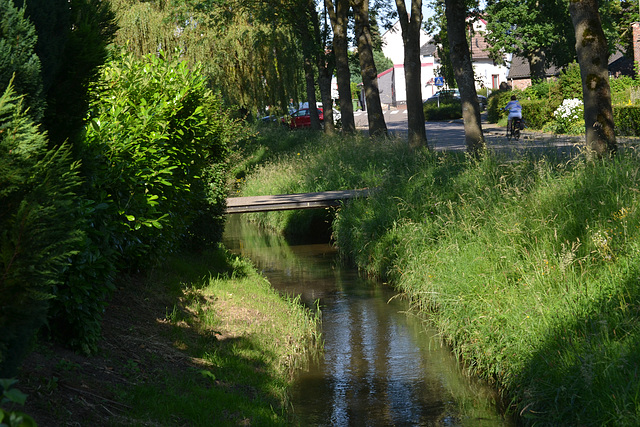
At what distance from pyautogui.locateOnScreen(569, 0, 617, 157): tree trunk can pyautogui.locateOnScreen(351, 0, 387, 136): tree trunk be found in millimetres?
11847

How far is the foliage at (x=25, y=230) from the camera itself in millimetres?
3205

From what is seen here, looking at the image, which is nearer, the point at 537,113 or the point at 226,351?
the point at 226,351

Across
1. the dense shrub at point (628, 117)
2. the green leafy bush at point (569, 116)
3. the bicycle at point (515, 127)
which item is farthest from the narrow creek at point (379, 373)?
the green leafy bush at point (569, 116)

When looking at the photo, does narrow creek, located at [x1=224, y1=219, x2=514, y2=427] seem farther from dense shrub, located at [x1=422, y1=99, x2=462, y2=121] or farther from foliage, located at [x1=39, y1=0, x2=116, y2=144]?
dense shrub, located at [x1=422, y1=99, x2=462, y2=121]

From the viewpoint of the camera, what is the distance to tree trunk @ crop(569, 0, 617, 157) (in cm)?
1055

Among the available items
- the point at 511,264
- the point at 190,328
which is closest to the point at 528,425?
the point at 511,264

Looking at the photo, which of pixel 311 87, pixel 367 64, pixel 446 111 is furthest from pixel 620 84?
pixel 367 64

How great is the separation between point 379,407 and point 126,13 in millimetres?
22563

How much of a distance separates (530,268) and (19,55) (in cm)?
596

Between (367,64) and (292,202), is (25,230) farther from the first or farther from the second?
(367,64)

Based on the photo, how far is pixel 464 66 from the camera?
14.9 metres

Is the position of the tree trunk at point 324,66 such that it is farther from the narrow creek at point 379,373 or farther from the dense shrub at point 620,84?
the narrow creek at point 379,373

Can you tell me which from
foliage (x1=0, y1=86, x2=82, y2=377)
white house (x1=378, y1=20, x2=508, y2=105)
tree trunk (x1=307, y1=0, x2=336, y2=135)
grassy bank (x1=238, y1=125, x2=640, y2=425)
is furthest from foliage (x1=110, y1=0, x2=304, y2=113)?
white house (x1=378, y1=20, x2=508, y2=105)

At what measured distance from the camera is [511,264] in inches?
324
